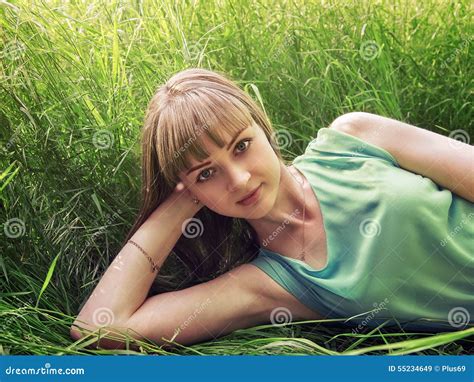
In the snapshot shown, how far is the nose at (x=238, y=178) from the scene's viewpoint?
1.00 m

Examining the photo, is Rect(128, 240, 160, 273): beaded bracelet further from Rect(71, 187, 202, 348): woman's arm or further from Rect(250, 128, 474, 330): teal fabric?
Rect(250, 128, 474, 330): teal fabric

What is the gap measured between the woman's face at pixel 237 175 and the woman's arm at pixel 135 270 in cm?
6

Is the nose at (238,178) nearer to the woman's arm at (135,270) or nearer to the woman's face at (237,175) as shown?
the woman's face at (237,175)

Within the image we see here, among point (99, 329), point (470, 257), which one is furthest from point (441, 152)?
point (99, 329)

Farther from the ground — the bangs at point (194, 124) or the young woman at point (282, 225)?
the bangs at point (194, 124)

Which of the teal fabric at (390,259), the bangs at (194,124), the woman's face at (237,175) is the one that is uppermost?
the bangs at (194,124)

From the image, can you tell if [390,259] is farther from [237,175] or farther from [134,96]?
[134,96]

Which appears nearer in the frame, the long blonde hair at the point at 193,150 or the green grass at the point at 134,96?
the long blonde hair at the point at 193,150

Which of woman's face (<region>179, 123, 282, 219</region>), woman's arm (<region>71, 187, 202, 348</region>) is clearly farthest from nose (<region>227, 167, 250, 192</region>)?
woman's arm (<region>71, 187, 202, 348</region>)

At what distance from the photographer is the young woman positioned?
1035 millimetres

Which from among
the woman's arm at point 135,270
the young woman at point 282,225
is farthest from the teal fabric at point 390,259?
the woman's arm at point 135,270

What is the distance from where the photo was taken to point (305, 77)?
4.45 feet

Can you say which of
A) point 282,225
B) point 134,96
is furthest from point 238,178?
point 134,96

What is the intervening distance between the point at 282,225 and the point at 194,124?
20 cm
